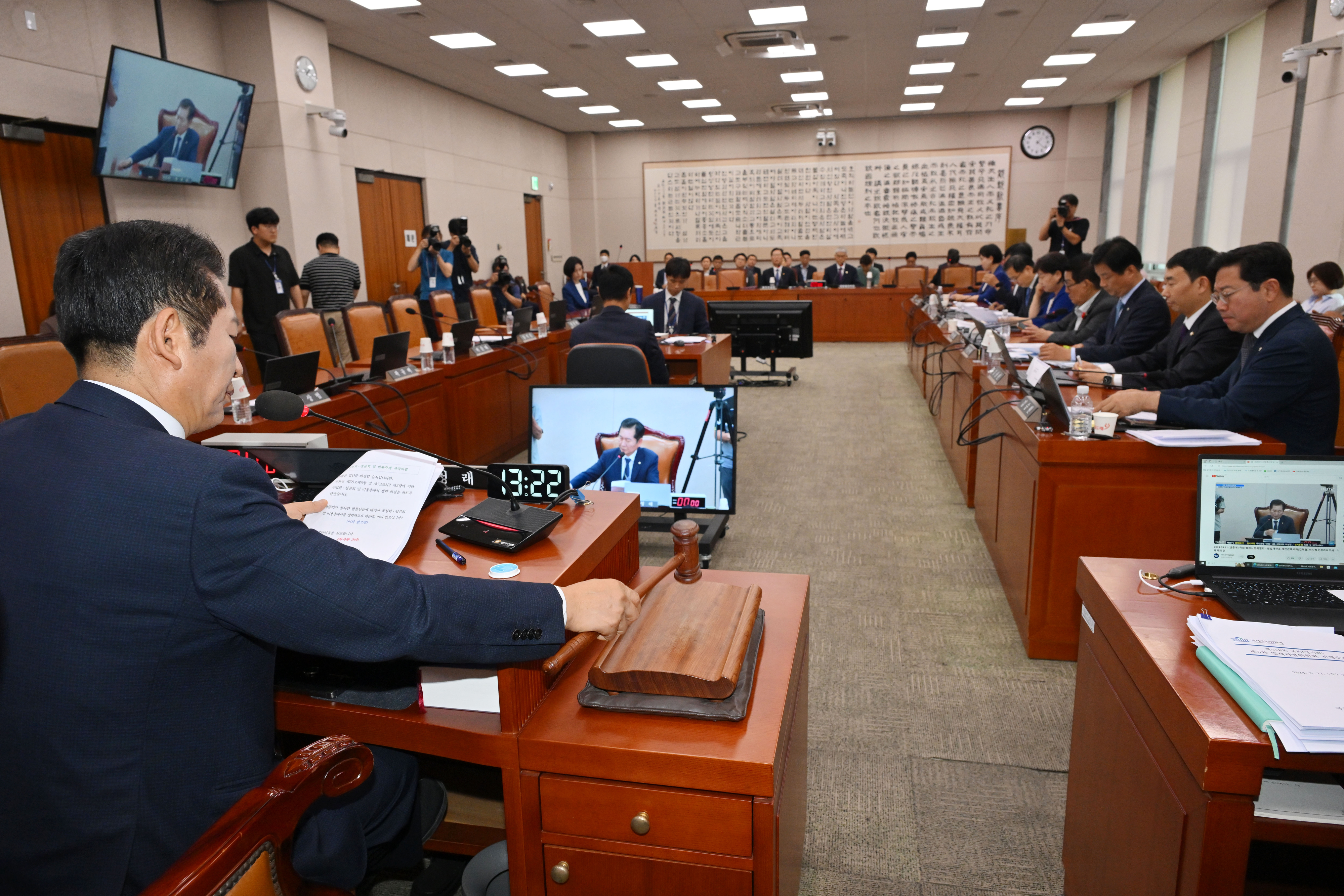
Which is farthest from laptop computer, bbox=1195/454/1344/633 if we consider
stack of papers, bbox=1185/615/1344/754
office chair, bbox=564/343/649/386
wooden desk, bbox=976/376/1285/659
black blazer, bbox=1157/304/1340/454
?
office chair, bbox=564/343/649/386

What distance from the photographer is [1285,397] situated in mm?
2240

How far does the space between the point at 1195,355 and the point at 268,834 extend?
3.44 meters

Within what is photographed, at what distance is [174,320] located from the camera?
37.5 inches

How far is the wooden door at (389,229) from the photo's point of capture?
8.00 meters

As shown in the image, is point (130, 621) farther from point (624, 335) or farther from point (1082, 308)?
point (1082, 308)

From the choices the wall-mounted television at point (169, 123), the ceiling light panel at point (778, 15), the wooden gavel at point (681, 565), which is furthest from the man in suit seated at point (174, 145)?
the wooden gavel at point (681, 565)

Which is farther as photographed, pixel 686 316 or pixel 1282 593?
pixel 686 316

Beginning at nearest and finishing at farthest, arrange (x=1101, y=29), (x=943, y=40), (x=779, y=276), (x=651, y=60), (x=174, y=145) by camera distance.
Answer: (x=174, y=145)
(x=1101, y=29)
(x=943, y=40)
(x=651, y=60)
(x=779, y=276)

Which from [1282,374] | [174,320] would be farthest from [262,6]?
[1282,374]

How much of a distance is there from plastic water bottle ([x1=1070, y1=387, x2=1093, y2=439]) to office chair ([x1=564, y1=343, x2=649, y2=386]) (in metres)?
1.63

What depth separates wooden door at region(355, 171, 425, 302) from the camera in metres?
8.00

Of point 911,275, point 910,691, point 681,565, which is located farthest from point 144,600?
point 911,275

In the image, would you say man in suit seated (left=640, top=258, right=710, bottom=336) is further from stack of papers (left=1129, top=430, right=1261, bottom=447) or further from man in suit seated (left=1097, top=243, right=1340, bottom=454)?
stack of papers (left=1129, top=430, right=1261, bottom=447)

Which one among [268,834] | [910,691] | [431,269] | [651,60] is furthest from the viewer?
[651,60]
